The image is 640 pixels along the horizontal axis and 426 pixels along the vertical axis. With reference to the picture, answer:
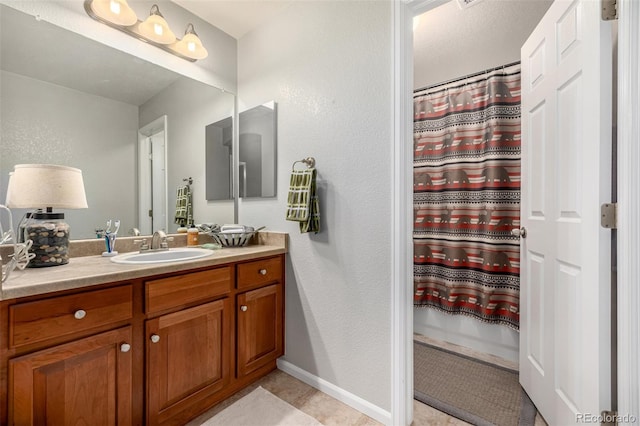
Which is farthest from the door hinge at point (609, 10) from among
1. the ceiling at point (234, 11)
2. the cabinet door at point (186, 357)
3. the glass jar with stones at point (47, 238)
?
the glass jar with stones at point (47, 238)

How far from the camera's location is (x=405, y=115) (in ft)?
4.58

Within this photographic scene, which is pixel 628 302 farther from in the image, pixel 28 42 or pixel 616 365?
pixel 28 42

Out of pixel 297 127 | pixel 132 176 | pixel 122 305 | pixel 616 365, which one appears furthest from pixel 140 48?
pixel 616 365

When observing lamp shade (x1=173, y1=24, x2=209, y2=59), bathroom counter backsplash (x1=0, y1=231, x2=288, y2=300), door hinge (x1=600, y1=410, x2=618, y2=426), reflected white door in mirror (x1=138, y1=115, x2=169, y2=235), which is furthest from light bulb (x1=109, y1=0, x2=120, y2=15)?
door hinge (x1=600, y1=410, x2=618, y2=426)

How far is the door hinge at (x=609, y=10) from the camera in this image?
39.6 inches

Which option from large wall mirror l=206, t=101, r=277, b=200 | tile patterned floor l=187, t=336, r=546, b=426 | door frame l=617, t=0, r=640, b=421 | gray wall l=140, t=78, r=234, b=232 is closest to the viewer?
door frame l=617, t=0, r=640, b=421

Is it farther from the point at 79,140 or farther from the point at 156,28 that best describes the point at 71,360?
the point at 156,28

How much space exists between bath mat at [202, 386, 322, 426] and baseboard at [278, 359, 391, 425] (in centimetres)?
22

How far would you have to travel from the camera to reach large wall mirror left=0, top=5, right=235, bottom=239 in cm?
136

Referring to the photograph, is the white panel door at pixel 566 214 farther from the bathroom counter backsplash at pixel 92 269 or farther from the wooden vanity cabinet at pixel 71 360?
the wooden vanity cabinet at pixel 71 360

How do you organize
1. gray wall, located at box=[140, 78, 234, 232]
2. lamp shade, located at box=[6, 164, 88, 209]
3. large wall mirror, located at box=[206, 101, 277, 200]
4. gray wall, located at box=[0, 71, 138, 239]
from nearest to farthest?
lamp shade, located at box=[6, 164, 88, 209] → gray wall, located at box=[0, 71, 138, 239] → gray wall, located at box=[140, 78, 234, 232] → large wall mirror, located at box=[206, 101, 277, 200]

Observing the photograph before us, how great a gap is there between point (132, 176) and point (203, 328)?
1.05 meters

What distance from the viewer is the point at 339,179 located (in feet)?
5.41

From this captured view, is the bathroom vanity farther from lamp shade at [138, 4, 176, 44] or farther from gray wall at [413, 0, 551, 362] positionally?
gray wall at [413, 0, 551, 362]
